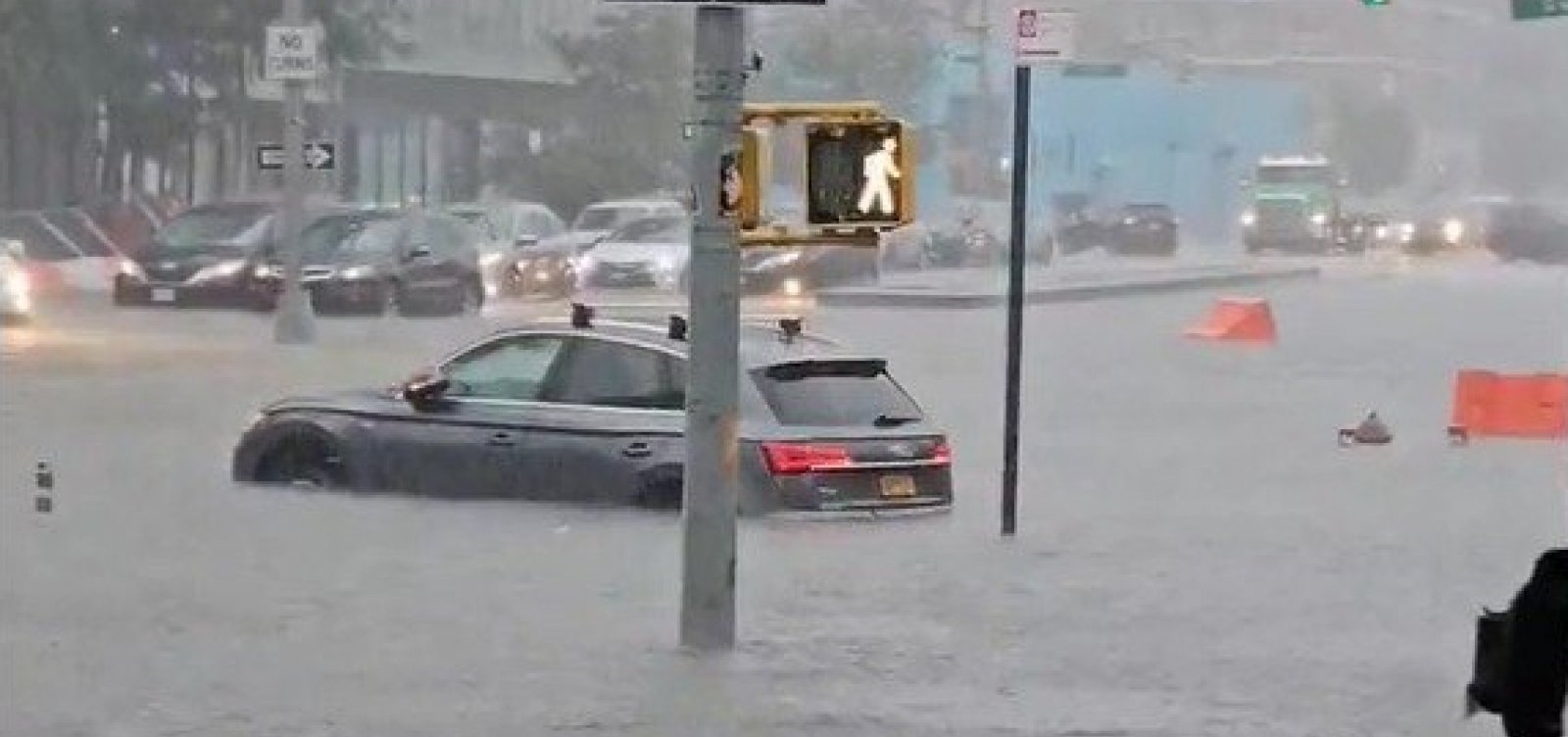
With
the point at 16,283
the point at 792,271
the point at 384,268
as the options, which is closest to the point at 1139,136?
the point at 792,271

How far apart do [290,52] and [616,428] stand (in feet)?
57.8

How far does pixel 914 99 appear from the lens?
248ft

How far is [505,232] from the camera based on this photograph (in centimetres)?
5059

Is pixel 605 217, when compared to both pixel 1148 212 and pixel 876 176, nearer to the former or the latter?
pixel 1148 212

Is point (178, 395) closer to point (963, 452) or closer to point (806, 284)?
point (963, 452)

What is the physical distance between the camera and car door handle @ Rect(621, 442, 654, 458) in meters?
18.4

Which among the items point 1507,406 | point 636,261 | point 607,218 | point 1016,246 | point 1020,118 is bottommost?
point 636,261

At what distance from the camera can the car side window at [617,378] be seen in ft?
60.5

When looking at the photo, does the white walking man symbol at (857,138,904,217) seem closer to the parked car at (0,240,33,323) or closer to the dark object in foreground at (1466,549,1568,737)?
the dark object in foreground at (1466,549,1568,737)

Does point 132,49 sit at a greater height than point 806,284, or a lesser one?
greater

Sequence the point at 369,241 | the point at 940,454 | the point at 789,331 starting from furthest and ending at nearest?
the point at 369,241 < the point at 789,331 < the point at 940,454

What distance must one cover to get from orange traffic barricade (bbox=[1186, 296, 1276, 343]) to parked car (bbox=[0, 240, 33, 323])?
1498cm

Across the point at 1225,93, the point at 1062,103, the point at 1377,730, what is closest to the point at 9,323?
the point at 1377,730

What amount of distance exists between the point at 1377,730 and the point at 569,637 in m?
3.76
